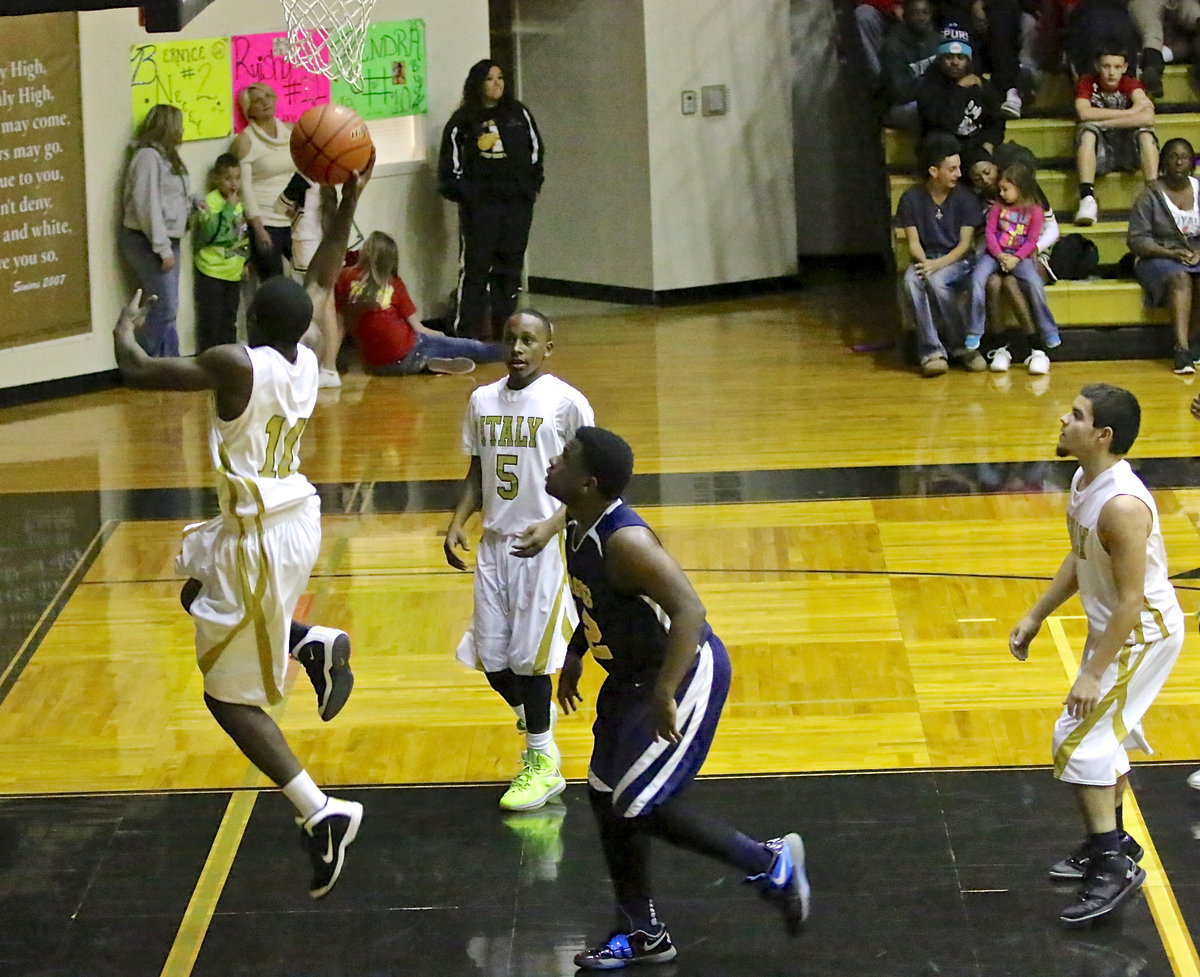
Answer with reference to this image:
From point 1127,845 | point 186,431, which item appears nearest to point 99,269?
point 186,431

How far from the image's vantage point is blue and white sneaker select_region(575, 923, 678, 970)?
411 centimetres

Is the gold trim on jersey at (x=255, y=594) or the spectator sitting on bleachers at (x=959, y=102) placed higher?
the spectator sitting on bleachers at (x=959, y=102)

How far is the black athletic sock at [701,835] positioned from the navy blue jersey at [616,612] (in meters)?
0.31

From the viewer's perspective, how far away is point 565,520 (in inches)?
176

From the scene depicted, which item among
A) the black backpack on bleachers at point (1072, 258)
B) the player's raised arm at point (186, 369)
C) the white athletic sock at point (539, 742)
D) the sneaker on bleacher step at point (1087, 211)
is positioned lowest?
the white athletic sock at point (539, 742)

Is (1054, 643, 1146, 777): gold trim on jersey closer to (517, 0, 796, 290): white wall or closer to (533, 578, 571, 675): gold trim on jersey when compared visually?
(533, 578, 571, 675): gold trim on jersey

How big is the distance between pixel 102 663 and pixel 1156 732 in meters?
3.64

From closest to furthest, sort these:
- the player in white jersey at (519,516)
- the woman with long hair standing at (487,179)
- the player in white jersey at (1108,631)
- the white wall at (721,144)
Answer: the player in white jersey at (1108,631), the player in white jersey at (519,516), the woman with long hair standing at (487,179), the white wall at (721,144)

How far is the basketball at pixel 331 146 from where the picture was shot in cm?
545

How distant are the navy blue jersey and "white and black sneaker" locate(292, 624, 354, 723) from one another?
891mm

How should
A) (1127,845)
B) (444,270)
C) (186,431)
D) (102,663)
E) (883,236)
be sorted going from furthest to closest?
(883,236), (444,270), (186,431), (102,663), (1127,845)

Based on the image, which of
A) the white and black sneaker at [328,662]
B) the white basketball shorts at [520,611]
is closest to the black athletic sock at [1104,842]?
the white basketball shorts at [520,611]

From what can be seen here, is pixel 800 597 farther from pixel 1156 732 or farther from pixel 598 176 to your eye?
pixel 598 176

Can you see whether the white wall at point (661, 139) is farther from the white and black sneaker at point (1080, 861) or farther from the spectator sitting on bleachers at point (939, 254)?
the white and black sneaker at point (1080, 861)
